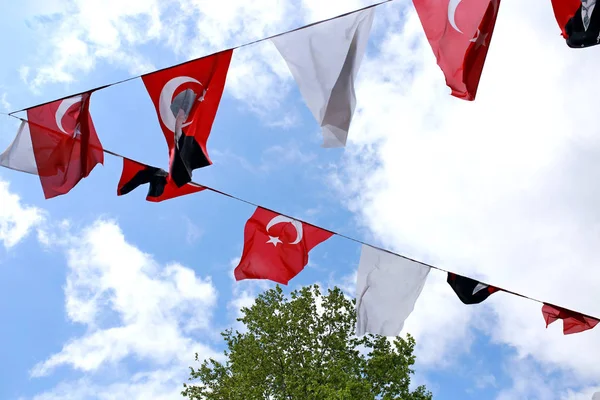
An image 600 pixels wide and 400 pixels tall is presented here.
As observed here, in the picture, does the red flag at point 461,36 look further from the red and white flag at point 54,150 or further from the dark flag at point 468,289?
the red and white flag at point 54,150

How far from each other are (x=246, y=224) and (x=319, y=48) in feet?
12.8

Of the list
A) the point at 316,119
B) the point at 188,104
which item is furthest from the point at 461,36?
A: the point at 188,104

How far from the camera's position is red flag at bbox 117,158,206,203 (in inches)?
311

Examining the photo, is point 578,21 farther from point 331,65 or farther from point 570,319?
point 570,319

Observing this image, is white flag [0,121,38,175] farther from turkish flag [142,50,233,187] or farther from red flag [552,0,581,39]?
red flag [552,0,581,39]

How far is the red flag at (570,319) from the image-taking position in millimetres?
8484

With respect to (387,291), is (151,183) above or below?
above

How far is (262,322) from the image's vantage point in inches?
725

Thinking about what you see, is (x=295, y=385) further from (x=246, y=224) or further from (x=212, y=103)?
(x=212, y=103)

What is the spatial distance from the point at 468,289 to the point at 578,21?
15.4ft

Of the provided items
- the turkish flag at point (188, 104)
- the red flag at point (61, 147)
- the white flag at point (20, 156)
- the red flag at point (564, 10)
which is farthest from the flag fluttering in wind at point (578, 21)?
the white flag at point (20, 156)

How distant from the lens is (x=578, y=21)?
543 centimetres

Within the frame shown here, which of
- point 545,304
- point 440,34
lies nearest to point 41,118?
point 440,34

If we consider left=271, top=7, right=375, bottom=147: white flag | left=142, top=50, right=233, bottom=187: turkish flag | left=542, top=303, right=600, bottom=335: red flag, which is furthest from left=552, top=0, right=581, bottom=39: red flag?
left=542, top=303, right=600, bottom=335: red flag
